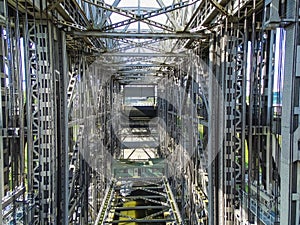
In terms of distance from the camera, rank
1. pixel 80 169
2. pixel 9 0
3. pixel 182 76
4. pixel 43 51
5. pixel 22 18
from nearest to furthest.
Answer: pixel 9 0 < pixel 22 18 < pixel 43 51 < pixel 80 169 < pixel 182 76

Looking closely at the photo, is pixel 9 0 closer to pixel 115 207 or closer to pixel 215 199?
pixel 215 199

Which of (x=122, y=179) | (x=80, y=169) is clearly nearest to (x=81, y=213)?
(x=80, y=169)

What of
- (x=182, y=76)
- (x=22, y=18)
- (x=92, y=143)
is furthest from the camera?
(x=182, y=76)

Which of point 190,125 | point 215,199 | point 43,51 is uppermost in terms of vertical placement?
point 43,51

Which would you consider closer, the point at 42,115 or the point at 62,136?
the point at 42,115

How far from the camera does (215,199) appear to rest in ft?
21.6

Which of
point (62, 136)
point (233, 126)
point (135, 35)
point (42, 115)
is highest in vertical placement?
point (135, 35)

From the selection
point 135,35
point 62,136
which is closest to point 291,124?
point 62,136

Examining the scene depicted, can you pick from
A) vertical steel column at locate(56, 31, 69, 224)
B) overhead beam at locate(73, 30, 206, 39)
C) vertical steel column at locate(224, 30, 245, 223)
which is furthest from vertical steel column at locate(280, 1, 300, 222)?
vertical steel column at locate(56, 31, 69, 224)

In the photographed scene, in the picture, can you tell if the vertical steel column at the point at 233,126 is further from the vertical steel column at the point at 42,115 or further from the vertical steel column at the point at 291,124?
the vertical steel column at the point at 42,115

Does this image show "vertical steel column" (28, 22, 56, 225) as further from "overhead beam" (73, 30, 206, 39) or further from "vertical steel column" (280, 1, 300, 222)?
"vertical steel column" (280, 1, 300, 222)

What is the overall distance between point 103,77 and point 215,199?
8.76m

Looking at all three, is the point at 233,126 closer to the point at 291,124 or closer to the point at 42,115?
the point at 291,124

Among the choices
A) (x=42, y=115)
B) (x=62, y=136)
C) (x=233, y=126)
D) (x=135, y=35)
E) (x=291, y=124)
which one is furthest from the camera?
(x=135, y=35)
